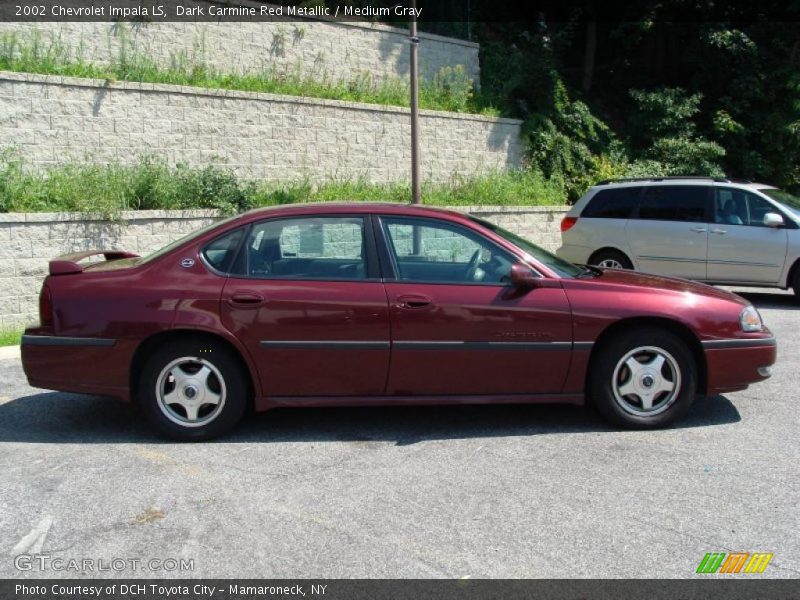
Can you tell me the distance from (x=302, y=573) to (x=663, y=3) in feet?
66.4

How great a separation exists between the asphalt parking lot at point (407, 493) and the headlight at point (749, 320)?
677 mm

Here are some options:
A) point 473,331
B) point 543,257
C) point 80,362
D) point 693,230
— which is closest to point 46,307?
point 80,362

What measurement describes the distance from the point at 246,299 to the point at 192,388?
69 centimetres

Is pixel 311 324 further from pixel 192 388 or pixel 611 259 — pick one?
pixel 611 259

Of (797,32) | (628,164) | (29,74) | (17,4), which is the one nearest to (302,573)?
(29,74)

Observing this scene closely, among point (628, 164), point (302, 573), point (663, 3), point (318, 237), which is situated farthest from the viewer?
point (663, 3)

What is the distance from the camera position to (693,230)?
11.0 m

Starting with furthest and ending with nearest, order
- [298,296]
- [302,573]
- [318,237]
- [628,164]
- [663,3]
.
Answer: [663,3]
[628,164]
[318,237]
[298,296]
[302,573]

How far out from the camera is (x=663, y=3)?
20297mm

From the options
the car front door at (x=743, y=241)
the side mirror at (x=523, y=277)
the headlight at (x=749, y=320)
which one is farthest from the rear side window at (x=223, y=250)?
the car front door at (x=743, y=241)

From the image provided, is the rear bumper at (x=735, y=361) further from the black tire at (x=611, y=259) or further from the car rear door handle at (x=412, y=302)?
the black tire at (x=611, y=259)

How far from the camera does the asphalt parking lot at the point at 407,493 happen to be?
12.0 feet

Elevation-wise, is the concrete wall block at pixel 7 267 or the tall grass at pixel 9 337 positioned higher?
the concrete wall block at pixel 7 267

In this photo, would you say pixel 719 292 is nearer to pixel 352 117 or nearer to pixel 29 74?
pixel 29 74
